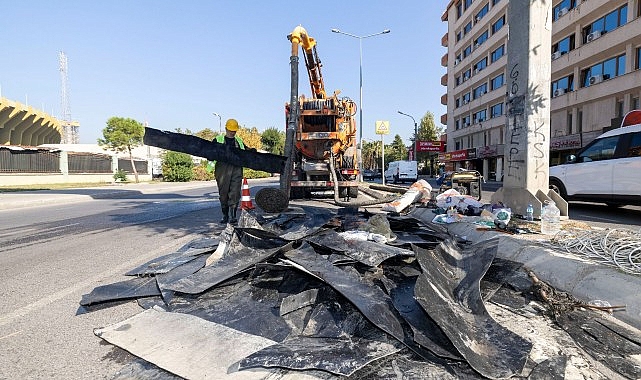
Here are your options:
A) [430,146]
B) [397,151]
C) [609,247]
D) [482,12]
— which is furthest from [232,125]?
[397,151]

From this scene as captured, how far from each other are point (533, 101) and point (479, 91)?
3698 cm

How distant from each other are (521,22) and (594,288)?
16.6ft

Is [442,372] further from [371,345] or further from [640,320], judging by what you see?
[640,320]

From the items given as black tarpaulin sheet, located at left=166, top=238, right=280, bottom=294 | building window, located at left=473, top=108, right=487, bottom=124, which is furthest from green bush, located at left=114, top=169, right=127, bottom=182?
building window, located at left=473, top=108, right=487, bottom=124

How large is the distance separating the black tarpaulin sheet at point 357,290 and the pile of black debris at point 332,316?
1 centimetres

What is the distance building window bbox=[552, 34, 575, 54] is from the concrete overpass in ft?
133

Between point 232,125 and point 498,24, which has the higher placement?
point 498,24

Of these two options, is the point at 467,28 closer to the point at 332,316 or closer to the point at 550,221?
the point at 550,221

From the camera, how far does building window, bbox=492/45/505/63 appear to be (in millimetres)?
33000

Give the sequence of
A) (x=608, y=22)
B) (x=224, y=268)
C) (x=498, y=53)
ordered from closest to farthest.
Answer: (x=224, y=268), (x=608, y=22), (x=498, y=53)

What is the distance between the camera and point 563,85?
25.3 m

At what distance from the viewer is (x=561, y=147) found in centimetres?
2441

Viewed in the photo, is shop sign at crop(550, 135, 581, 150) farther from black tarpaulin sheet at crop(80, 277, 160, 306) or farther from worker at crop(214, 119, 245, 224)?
black tarpaulin sheet at crop(80, 277, 160, 306)

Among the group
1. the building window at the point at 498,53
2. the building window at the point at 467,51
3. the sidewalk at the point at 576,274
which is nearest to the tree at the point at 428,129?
the building window at the point at 467,51
